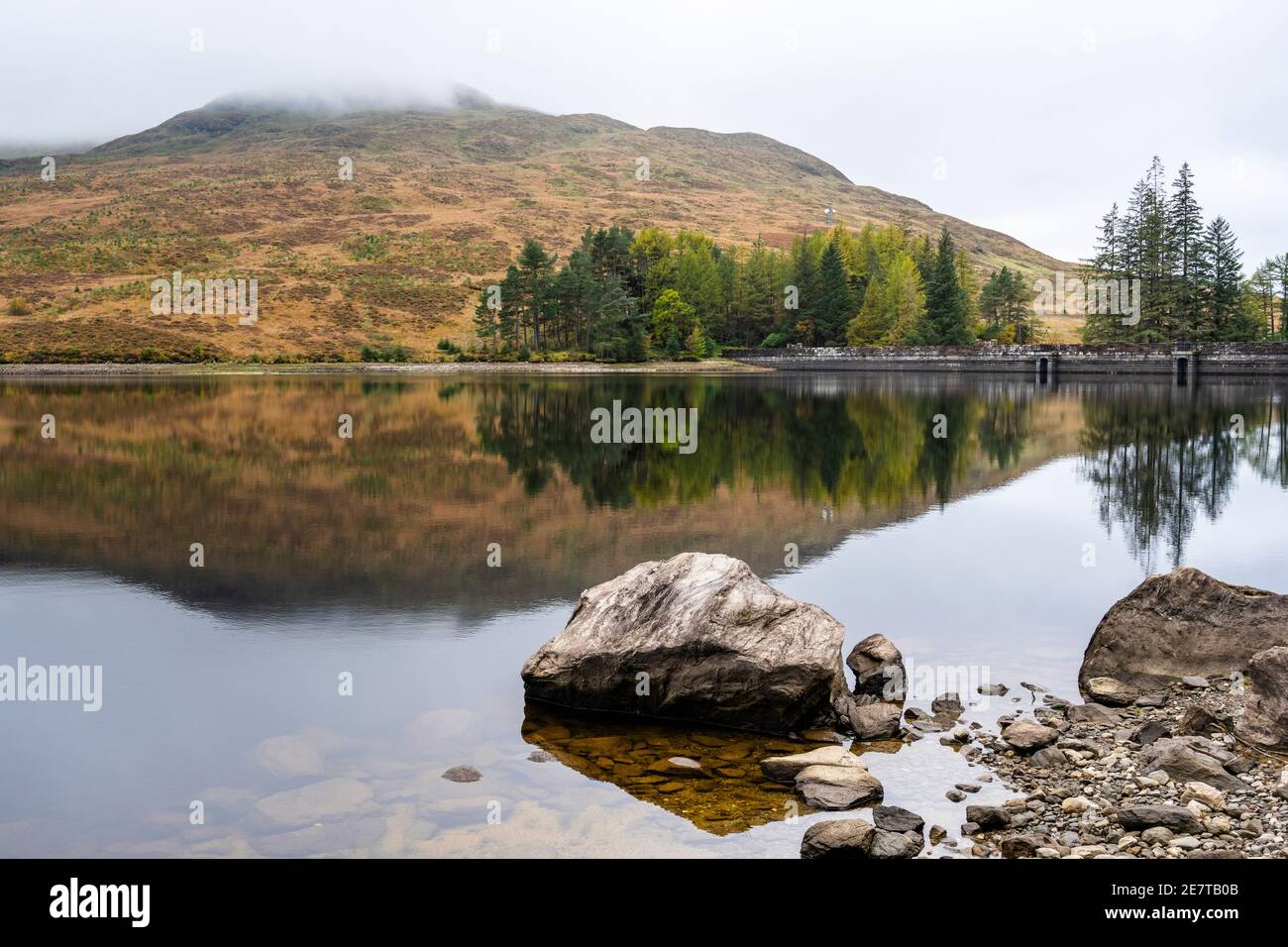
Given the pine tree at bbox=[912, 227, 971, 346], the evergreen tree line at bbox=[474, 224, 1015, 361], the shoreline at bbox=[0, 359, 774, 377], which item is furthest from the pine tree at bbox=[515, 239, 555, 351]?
the pine tree at bbox=[912, 227, 971, 346]

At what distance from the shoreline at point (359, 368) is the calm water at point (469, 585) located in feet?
195

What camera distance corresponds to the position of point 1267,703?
11.0 m

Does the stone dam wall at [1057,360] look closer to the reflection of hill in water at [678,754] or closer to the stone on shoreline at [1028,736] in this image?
the stone on shoreline at [1028,736]

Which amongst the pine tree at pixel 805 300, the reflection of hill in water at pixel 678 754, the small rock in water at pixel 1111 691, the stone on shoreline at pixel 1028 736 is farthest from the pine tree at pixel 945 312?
the reflection of hill in water at pixel 678 754

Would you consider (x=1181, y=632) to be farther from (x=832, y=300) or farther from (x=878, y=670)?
(x=832, y=300)

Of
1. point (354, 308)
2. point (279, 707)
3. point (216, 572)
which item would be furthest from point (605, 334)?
point (279, 707)

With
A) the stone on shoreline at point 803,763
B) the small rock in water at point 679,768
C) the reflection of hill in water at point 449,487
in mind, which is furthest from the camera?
the reflection of hill in water at point 449,487

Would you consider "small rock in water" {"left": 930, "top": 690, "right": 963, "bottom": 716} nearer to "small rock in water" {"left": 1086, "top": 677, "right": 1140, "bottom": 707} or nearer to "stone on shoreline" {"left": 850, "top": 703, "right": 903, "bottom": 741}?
"stone on shoreline" {"left": 850, "top": 703, "right": 903, "bottom": 741}

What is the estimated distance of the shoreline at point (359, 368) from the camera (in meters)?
96.7

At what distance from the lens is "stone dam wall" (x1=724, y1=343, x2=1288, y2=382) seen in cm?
8925
